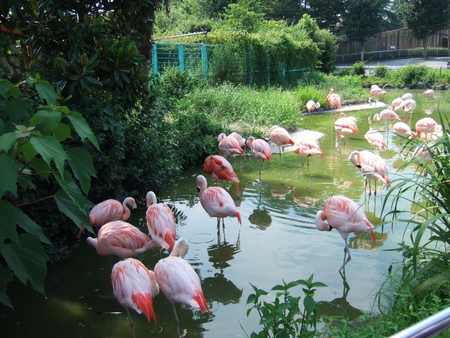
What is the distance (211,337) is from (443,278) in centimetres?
165

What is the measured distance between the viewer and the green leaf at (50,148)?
1460mm

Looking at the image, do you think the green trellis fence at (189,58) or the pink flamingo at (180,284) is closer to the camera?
the pink flamingo at (180,284)

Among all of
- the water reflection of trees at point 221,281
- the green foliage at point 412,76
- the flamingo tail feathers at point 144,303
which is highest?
the green foliage at point 412,76

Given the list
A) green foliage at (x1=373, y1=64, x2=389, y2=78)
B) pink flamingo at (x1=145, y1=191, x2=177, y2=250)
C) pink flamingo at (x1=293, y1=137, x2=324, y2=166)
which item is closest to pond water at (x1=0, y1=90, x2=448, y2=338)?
pink flamingo at (x1=145, y1=191, x2=177, y2=250)

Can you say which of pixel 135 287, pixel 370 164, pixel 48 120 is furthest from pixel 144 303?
pixel 370 164

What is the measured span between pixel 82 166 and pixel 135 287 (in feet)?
4.94

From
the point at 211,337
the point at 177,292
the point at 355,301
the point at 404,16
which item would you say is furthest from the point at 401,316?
the point at 404,16

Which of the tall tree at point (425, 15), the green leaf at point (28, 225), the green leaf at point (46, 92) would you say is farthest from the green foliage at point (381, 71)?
the green leaf at point (28, 225)

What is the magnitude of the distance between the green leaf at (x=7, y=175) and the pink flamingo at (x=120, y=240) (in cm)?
237

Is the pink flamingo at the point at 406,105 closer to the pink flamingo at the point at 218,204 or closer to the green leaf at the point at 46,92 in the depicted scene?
the pink flamingo at the point at 218,204

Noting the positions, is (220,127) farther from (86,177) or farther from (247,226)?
(86,177)

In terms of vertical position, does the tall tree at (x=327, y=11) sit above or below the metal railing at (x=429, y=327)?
above

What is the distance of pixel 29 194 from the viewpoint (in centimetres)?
415

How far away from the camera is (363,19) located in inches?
1406
